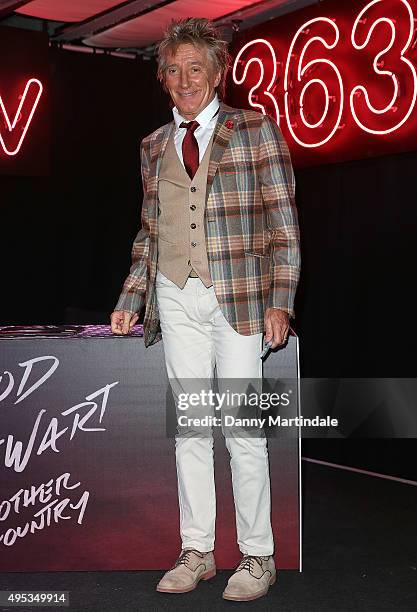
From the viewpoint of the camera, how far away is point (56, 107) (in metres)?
5.73

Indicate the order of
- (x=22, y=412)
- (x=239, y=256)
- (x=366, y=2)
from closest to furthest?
1. (x=239, y=256)
2. (x=22, y=412)
3. (x=366, y=2)

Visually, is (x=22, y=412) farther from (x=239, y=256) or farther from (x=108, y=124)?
(x=108, y=124)

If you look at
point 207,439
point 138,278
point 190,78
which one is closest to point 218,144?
point 190,78

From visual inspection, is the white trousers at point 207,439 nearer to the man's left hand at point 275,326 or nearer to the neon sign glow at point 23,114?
the man's left hand at point 275,326

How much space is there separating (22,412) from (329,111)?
2.34 meters

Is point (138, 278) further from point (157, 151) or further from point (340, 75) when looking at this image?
point (340, 75)

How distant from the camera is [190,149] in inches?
109

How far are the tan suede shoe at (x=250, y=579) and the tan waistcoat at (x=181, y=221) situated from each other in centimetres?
85

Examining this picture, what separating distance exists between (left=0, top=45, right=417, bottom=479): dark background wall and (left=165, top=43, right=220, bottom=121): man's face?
186 centimetres

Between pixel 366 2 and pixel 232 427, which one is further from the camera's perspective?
pixel 366 2

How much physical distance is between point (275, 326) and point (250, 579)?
2.48ft

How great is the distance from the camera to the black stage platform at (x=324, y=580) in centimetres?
279

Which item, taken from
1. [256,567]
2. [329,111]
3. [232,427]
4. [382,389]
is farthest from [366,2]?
[256,567]

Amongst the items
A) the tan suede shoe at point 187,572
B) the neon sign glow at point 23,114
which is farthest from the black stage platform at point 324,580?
the neon sign glow at point 23,114
